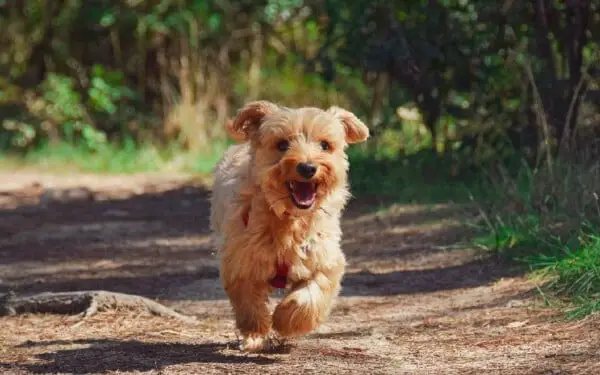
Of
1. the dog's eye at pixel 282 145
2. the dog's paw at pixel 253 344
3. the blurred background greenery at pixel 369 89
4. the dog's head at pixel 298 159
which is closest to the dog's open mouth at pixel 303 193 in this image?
the dog's head at pixel 298 159

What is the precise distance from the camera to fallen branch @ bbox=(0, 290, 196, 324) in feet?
20.4

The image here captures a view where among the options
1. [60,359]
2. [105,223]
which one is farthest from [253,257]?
[105,223]

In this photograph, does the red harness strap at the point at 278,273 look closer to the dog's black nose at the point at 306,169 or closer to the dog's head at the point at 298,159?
the dog's head at the point at 298,159

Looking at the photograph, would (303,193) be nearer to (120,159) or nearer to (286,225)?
(286,225)

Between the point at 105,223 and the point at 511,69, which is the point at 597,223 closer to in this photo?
the point at 511,69

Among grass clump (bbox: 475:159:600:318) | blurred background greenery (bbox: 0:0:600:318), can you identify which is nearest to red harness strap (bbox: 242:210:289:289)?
grass clump (bbox: 475:159:600:318)

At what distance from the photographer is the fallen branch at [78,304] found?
623 centimetres

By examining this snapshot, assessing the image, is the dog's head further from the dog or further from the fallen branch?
the fallen branch

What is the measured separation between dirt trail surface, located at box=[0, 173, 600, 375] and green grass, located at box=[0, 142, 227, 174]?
210 cm

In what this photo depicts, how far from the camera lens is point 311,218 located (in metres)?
5.40

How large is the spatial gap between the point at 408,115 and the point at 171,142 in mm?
3245

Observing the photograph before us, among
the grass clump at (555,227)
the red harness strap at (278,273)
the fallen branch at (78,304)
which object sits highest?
the red harness strap at (278,273)

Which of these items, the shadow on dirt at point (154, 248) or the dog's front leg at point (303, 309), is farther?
the shadow on dirt at point (154, 248)

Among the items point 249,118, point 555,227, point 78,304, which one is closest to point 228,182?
point 249,118
